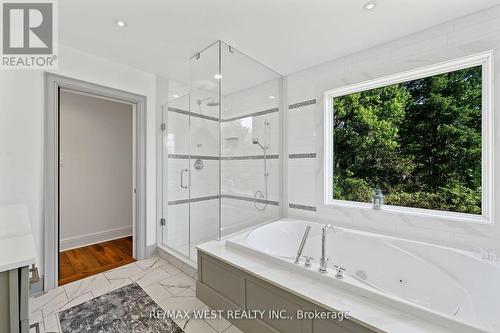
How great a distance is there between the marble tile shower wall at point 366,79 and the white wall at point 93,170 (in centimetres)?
233

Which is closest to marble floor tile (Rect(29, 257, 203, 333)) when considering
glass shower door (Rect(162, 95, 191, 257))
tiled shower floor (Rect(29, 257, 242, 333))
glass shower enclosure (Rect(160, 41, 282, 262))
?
tiled shower floor (Rect(29, 257, 242, 333))

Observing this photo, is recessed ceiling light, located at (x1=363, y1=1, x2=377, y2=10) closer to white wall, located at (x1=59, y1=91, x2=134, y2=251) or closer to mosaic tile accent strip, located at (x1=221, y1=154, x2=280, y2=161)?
mosaic tile accent strip, located at (x1=221, y1=154, x2=280, y2=161)

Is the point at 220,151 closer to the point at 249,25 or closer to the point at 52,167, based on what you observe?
the point at 249,25

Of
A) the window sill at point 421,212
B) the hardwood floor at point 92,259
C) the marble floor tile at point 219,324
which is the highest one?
the window sill at point 421,212

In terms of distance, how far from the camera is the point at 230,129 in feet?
7.70

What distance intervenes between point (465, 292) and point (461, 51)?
6.03ft

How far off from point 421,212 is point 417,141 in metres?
0.69

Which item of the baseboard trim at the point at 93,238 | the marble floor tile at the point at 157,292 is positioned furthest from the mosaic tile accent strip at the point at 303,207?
the baseboard trim at the point at 93,238

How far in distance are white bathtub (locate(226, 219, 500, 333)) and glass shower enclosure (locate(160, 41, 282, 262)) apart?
0.39 meters

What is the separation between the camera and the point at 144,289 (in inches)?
85.0

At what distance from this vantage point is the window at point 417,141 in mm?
1836

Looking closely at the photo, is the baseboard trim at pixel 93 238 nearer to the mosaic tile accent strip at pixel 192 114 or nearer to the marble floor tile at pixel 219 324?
the mosaic tile accent strip at pixel 192 114

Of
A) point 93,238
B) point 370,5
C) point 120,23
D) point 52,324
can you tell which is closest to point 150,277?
point 52,324

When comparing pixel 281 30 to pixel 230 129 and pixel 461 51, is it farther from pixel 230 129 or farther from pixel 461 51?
pixel 461 51
